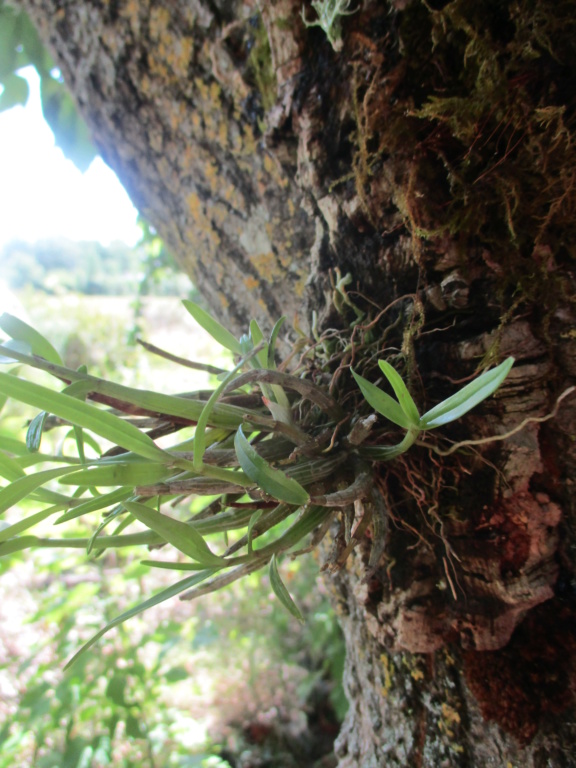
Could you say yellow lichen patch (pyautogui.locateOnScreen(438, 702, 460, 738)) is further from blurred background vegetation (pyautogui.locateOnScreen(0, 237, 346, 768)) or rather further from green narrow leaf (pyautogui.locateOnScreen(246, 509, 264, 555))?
blurred background vegetation (pyautogui.locateOnScreen(0, 237, 346, 768))

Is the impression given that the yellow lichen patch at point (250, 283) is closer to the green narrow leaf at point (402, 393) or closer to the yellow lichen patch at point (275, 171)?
the yellow lichen patch at point (275, 171)

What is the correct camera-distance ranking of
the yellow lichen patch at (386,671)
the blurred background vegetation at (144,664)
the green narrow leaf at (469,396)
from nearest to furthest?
the green narrow leaf at (469,396) → the yellow lichen patch at (386,671) → the blurred background vegetation at (144,664)

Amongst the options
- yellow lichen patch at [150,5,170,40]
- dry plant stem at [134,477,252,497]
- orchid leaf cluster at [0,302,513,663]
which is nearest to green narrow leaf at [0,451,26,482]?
orchid leaf cluster at [0,302,513,663]

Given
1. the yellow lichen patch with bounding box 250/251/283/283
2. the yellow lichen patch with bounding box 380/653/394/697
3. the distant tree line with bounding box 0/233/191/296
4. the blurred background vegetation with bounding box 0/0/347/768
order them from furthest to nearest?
the distant tree line with bounding box 0/233/191/296 → the blurred background vegetation with bounding box 0/0/347/768 → the yellow lichen patch with bounding box 250/251/283/283 → the yellow lichen patch with bounding box 380/653/394/697

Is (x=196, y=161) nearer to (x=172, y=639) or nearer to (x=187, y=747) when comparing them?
(x=172, y=639)

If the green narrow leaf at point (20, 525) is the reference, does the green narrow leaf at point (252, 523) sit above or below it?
below

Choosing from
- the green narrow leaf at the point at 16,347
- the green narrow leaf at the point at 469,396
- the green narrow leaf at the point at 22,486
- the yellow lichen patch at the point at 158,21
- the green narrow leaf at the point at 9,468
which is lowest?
the green narrow leaf at the point at 469,396

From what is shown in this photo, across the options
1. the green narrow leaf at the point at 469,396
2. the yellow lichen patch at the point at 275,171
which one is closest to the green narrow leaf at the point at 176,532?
the green narrow leaf at the point at 469,396
